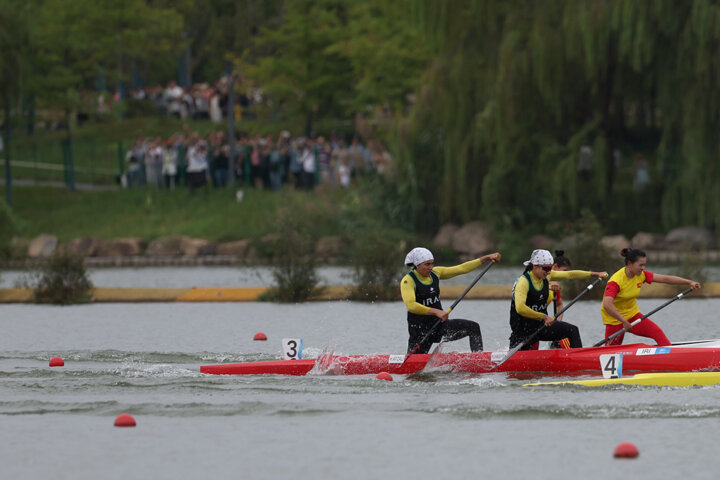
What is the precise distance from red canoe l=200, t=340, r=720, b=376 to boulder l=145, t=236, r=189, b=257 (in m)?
22.5

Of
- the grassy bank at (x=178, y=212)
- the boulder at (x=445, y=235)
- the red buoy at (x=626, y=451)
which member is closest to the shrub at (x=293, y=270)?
the grassy bank at (x=178, y=212)

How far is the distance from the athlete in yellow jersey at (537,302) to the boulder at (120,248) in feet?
80.0

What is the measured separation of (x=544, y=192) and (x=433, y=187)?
11.3ft

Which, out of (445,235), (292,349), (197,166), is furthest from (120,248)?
(292,349)

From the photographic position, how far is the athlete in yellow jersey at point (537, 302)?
17438mm

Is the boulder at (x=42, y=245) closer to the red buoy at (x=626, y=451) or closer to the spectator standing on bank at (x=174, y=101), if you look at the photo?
the spectator standing on bank at (x=174, y=101)

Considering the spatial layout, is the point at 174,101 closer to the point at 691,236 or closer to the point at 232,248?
the point at 232,248

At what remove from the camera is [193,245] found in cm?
4041

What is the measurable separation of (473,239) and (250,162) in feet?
32.0

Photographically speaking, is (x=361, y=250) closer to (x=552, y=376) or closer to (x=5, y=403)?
(x=552, y=376)

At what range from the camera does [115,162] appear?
5219 centimetres

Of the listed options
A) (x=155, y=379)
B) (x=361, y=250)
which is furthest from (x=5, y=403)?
(x=361, y=250)

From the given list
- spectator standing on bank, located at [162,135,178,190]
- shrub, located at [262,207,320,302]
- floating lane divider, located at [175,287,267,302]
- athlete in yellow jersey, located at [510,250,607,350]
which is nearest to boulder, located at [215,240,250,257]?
spectator standing on bank, located at [162,135,178,190]

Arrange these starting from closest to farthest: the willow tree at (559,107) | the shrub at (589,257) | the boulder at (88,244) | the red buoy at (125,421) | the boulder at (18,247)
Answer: the red buoy at (125,421) < the shrub at (589,257) < the willow tree at (559,107) < the boulder at (18,247) < the boulder at (88,244)
